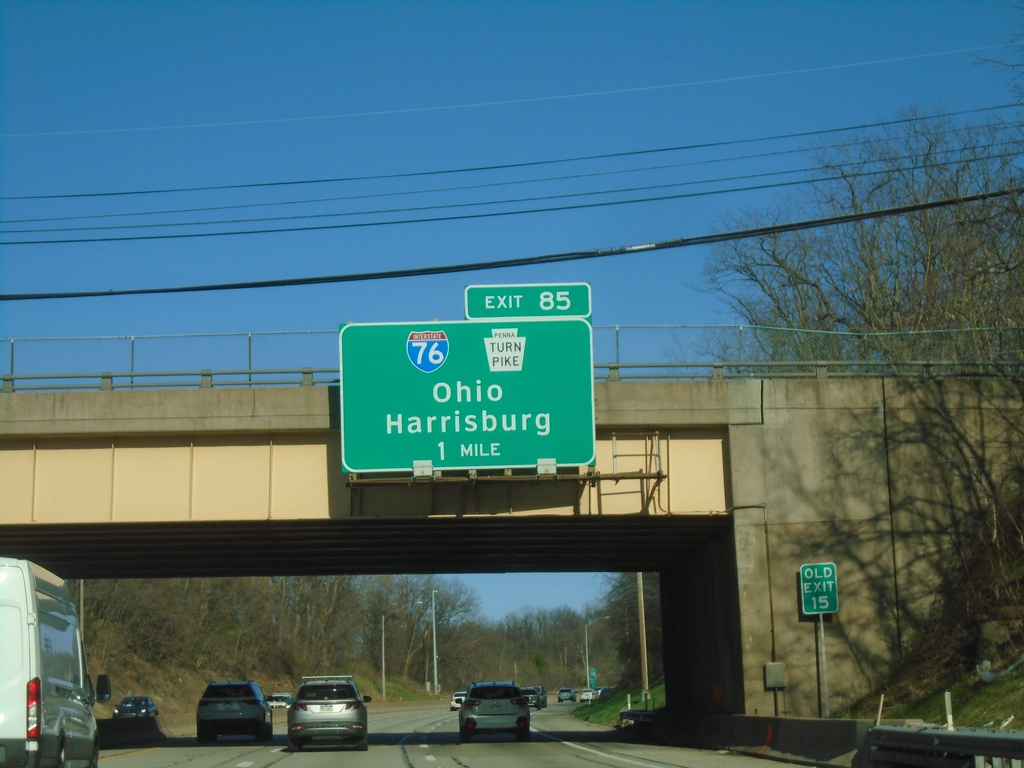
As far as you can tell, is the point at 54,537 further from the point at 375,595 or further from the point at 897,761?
the point at 375,595

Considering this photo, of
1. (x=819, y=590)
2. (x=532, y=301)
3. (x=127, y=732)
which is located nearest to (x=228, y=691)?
(x=127, y=732)

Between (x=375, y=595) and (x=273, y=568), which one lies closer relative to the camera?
(x=273, y=568)

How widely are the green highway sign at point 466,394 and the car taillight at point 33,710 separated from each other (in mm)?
11708

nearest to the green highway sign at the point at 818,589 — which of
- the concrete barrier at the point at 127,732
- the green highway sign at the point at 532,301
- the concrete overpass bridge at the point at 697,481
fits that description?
the concrete overpass bridge at the point at 697,481

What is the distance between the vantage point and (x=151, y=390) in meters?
25.6

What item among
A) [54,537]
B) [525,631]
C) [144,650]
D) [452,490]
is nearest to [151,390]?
[54,537]

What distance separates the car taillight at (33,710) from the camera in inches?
479

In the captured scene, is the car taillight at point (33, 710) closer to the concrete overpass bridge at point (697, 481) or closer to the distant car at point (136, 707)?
the concrete overpass bridge at point (697, 481)

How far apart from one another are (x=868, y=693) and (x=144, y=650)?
55054 millimetres

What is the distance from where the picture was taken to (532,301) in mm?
25766

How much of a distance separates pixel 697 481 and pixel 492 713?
10.0 metres

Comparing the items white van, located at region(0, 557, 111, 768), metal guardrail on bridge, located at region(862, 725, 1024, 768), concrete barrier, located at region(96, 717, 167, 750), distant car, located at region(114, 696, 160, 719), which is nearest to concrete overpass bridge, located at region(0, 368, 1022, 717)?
metal guardrail on bridge, located at region(862, 725, 1024, 768)

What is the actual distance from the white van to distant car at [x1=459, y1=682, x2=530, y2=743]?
1830 cm

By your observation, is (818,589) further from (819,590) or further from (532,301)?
(532,301)
